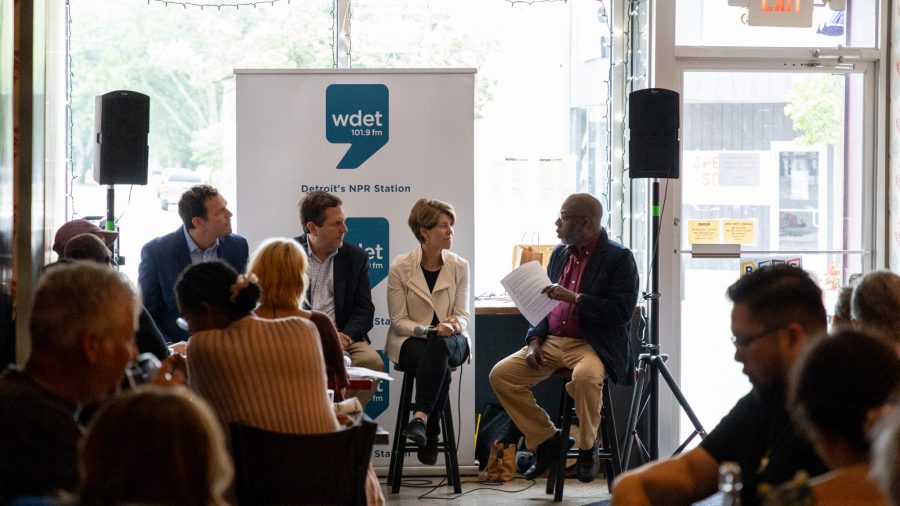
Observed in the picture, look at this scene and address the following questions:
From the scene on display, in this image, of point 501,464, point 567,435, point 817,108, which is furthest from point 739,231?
point 501,464

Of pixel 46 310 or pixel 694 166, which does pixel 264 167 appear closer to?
pixel 694 166

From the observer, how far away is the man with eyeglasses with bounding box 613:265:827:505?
2.24m

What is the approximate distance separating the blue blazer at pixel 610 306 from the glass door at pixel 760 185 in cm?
106

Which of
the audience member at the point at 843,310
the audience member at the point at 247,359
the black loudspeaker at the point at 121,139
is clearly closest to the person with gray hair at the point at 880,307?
the audience member at the point at 843,310

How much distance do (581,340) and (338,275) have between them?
4.36 ft

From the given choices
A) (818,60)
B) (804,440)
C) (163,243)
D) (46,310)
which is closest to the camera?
(46,310)

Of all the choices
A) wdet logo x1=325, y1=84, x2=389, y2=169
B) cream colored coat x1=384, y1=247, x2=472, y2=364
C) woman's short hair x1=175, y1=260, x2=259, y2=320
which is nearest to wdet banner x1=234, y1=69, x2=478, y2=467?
wdet logo x1=325, y1=84, x2=389, y2=169

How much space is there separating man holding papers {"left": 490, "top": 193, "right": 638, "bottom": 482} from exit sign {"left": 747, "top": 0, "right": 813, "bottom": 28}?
1.77 metres

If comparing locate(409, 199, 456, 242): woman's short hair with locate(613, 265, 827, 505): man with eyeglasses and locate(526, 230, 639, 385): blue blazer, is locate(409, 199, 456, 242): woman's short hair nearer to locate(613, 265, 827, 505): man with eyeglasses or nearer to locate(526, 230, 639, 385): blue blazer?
locate(526, 230, 639, 385): blue blazer

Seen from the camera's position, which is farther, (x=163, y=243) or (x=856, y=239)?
(x=856, y=239)

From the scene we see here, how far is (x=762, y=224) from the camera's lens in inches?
261

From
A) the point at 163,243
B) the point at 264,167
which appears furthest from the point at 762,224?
the point at 163,243

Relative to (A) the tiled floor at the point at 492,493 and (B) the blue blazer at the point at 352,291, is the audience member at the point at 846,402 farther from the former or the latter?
(B) the blue blazer at the point at 352,291

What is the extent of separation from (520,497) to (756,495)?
11.4ft
